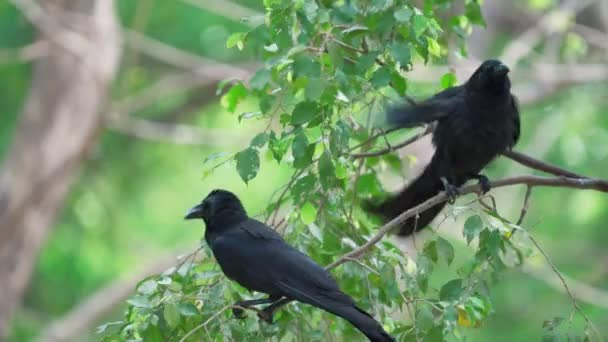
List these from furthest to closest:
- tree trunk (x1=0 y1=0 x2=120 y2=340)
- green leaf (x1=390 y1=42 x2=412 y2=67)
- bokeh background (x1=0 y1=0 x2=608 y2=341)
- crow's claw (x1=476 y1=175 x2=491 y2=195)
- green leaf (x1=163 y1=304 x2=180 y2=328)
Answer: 1. bokeh background (x1=0 y1=0 x2=608 y2=341)
2. tree trunk (x1=0 y1=0 x2=120 y2=340)
3. crow's claw (x1=476 y1=175 x2=491 y2=195)
4. green leaf (x1=390 y1=42 x2=412 y2=67)
5. green leaf (x1=163 y1=304 x2=180 y2=328)

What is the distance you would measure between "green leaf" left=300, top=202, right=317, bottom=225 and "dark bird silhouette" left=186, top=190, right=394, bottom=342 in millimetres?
166

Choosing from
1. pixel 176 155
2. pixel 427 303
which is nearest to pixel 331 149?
pixel 427 303

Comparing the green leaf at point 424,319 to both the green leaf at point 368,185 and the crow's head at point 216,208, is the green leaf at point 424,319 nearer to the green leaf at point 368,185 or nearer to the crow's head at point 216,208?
the crow's head at point 216,208

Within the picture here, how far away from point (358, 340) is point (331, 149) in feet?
2.95

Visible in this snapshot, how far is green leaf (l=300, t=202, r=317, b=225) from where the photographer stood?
4484 millimetres

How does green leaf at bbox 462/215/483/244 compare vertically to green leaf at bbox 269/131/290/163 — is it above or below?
below

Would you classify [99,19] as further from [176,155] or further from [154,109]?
[176,155]

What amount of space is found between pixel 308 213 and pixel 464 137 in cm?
80

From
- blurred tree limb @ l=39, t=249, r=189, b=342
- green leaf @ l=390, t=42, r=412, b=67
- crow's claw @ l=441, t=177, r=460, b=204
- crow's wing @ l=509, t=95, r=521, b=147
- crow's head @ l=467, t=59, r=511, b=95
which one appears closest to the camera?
green leaf @ l=390, t=42, r=412, b=67

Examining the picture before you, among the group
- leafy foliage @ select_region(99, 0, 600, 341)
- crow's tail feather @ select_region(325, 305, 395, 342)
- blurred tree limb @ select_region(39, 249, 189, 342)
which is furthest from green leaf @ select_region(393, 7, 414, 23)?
blurred tree limb @ select_region(39, 249, 189, 342)

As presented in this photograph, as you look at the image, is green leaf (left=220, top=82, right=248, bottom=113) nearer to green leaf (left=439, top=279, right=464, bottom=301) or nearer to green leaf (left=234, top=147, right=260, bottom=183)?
green leaf (left=234, top=147, right=260, bottom=183)

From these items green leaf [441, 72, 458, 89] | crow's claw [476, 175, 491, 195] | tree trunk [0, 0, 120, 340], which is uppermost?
tree trunk [0, 0, 120, 340]

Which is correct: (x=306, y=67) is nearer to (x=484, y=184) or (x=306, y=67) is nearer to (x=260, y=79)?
(x=260, y=79)

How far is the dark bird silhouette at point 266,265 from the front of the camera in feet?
12.8
